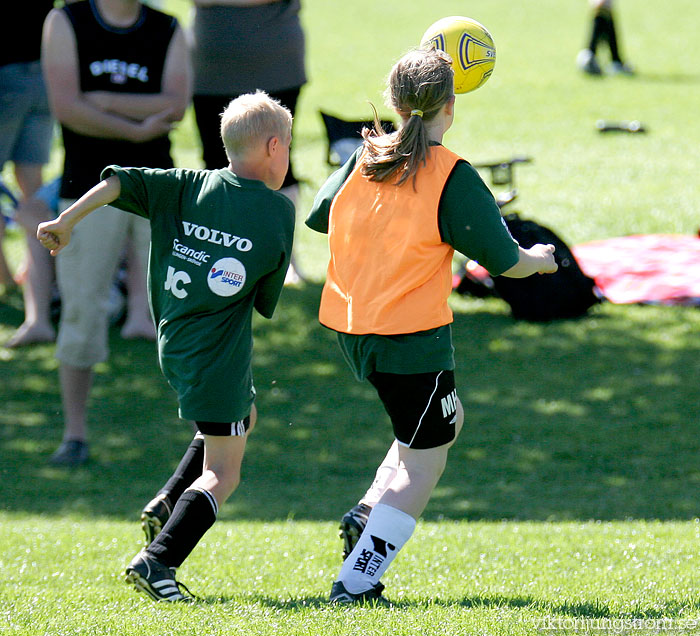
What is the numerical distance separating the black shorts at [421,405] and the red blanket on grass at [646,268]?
16.4 ft

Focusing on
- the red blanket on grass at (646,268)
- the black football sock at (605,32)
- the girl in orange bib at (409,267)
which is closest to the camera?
the girl in orange bib at (409,267)

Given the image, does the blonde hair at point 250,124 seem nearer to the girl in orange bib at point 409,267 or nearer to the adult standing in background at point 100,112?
the girl in orange bib at point 409,267

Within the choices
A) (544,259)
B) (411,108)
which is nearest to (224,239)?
(411,108)

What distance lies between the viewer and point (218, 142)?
7.83m

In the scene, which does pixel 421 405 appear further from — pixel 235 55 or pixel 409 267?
pixel 235 55

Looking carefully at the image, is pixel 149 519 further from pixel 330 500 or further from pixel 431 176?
pixel 330 500

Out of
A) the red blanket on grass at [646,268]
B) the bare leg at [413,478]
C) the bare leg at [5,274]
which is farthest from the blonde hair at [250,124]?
the bare leg at [5,274]

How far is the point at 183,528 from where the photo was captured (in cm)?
402

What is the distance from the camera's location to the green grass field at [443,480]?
3.88 meters

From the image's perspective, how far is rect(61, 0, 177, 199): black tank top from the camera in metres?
6.10

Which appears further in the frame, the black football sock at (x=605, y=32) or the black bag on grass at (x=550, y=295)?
the black football sock at (x=605, y=32)

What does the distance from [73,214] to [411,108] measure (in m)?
1.19

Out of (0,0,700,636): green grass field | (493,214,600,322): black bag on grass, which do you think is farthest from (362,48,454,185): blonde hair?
(493,214,600,322): black bag on grass

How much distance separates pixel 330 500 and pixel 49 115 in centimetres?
371
